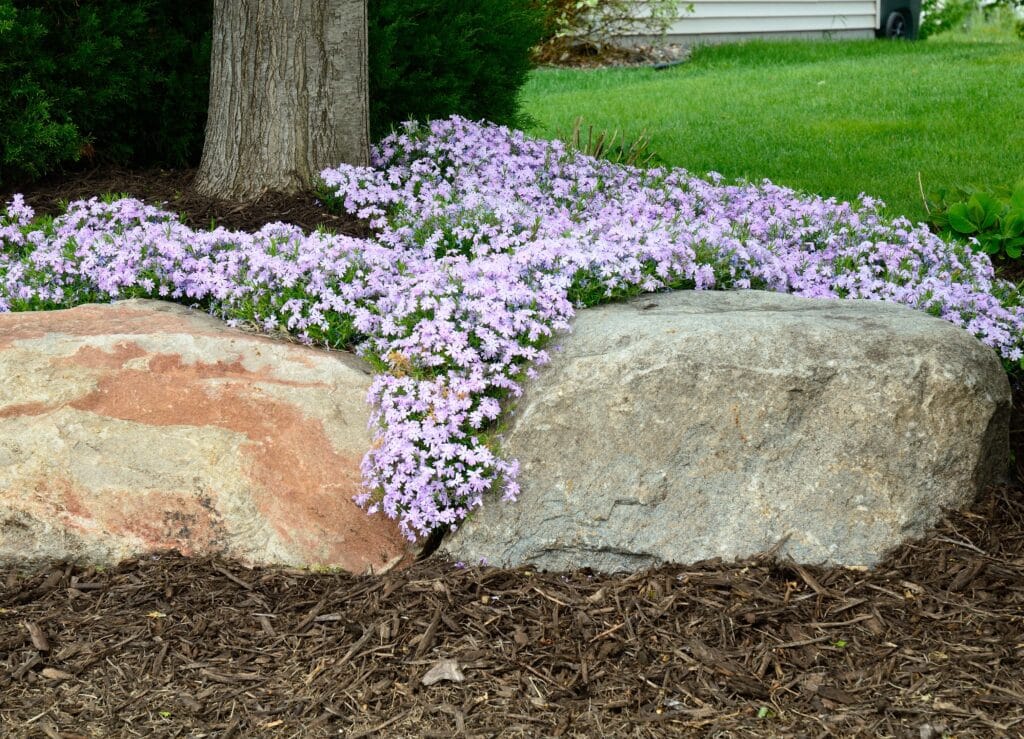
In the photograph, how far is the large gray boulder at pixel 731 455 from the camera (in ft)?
11.7

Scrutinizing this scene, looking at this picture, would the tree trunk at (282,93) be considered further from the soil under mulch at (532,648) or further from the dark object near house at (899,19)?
the dark object near house at (899,19)

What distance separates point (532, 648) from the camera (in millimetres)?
3180

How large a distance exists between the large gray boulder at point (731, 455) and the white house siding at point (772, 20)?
596 inches

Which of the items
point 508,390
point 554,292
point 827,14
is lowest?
point 508,390

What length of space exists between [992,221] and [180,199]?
447 cm

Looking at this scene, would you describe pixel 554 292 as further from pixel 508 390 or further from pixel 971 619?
pixel 971 619

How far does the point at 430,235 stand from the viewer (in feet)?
16.5

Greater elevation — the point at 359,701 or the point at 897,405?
the point at 897,405

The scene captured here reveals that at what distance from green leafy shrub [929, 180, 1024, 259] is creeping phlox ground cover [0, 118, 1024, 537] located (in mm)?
474

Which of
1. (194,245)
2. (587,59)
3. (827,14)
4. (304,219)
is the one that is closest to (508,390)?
(194,245)

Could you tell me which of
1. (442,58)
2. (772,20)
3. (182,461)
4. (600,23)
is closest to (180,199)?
(442,58)

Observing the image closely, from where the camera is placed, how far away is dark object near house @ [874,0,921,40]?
1938 cm

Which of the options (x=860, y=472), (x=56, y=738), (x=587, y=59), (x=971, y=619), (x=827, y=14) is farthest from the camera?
(x=827, y=14)

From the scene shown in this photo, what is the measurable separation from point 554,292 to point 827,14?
1716 centimetres
